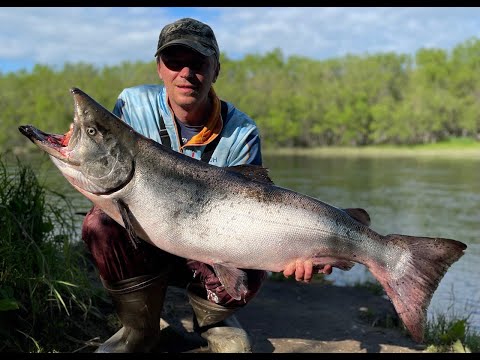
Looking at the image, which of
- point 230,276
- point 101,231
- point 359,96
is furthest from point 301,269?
point 359,96

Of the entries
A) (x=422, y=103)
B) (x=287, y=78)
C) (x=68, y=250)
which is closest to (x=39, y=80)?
(x=287, y=78)

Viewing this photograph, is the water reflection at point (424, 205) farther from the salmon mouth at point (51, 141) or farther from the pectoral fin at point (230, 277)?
the salmon mouth at point (51, 141)

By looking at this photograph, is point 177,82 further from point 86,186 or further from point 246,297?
point 246,297

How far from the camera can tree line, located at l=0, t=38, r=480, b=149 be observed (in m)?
58.4

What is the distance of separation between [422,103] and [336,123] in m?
9.76

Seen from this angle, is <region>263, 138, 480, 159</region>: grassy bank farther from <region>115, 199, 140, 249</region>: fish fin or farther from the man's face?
<region>115, 199, 140, 249</region>: fish fin

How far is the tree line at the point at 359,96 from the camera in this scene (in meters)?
58.4

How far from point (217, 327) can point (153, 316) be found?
1.59 ft

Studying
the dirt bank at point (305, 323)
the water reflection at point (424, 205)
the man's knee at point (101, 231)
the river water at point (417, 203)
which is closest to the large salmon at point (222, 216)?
the man's knee at point (101, 231)

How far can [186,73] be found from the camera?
11.5ft

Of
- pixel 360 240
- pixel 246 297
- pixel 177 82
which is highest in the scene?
pixel 177 82

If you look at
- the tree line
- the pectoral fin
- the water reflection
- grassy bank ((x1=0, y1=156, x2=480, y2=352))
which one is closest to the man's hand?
the pectoral fin

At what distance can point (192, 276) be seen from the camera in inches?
152

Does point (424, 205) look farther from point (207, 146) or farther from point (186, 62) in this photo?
point (186, 62)
